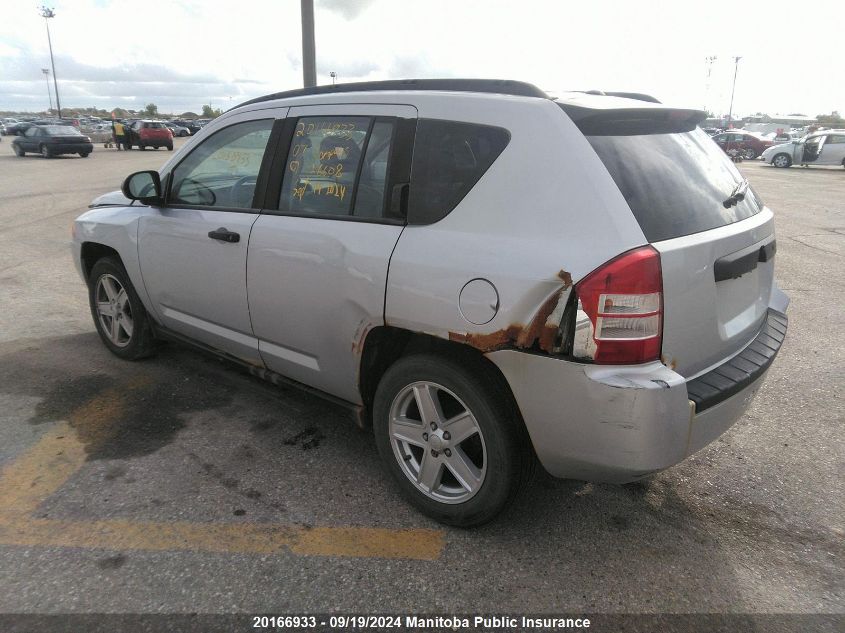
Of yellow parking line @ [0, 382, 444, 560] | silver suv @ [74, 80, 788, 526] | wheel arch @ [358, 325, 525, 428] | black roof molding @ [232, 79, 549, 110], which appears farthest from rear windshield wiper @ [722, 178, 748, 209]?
yellow parking line @ [0, 382, 444, 560]

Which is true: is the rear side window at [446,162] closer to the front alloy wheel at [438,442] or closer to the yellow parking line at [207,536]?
the front alloy wheel at [438,442]

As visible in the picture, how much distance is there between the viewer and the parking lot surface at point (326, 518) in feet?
7.70

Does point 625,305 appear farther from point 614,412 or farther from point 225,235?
point 225,235

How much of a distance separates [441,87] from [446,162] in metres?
0.39

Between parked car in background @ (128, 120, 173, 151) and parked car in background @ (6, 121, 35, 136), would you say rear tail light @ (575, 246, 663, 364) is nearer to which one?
parked car in background @ (6, 121, 35, 136)

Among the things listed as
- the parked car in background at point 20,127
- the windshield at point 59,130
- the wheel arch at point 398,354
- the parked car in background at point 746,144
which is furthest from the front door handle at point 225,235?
the parked car in background at point 746,144

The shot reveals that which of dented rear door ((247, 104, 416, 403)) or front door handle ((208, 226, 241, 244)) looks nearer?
dented rear door ((247, 104, 416, 403))

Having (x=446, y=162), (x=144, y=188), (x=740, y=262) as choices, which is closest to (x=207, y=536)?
(x=446, y=162)

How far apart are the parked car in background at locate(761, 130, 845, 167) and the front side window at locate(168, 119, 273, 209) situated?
31.3 m

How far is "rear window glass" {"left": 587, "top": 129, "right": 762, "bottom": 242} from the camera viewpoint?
7.44ft

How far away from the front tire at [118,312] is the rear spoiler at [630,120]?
3226 millimetres

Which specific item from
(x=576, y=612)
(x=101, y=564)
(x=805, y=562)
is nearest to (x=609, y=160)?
(x=576, y=612)

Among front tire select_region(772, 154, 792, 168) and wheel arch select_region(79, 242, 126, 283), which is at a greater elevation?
wheel arch select_region(79, 242, 126, 283)

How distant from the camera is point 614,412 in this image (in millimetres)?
2152
